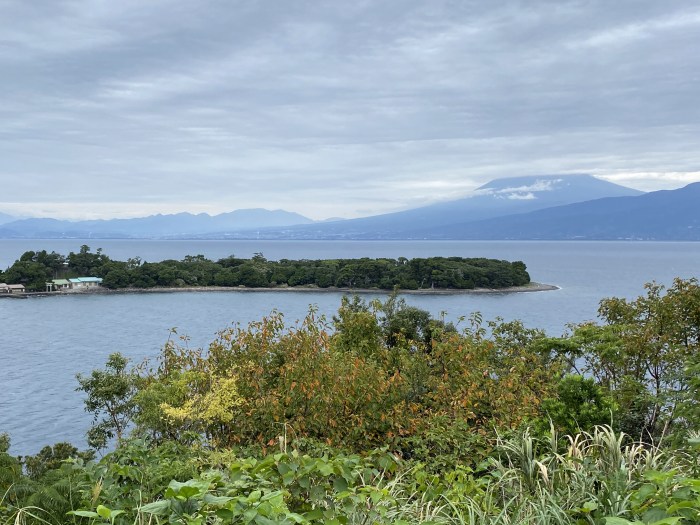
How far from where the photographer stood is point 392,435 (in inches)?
272

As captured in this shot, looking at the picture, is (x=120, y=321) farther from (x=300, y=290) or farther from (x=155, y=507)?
(x=155, y=507)

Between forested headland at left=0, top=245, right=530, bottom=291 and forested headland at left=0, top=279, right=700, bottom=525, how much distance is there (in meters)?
79.3

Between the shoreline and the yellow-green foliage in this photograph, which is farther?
the shoreline

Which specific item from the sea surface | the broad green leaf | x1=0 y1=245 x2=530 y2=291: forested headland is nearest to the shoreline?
x1=0 y1=245 x2=530 y2=291: forested headland

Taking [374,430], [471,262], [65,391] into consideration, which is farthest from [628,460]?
[471,262]

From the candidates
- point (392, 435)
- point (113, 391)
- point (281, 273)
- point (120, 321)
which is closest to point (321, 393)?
point (392, 435)

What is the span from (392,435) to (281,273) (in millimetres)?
95277

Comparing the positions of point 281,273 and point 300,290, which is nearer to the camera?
point 300,290

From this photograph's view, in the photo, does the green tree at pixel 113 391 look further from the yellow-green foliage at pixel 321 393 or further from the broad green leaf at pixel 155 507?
the broad green leaf at pixel 155 507

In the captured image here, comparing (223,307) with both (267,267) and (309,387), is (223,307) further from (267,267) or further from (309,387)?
(309,387)

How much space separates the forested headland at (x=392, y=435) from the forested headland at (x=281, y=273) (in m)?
79.3

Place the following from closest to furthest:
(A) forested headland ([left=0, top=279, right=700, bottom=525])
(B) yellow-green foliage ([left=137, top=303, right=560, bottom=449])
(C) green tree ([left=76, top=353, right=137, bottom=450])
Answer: (A) forested headland ([left=0, top=279, right=700, bottom=525])
(B) yellow-green foliage ([left=137, top=303, right=560, bottom=449])
(C) green tree ([left=76, top=353, right=137, bottom=450])

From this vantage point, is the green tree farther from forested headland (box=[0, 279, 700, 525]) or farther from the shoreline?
the shoreline

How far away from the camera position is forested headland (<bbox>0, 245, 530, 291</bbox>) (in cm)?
9488
